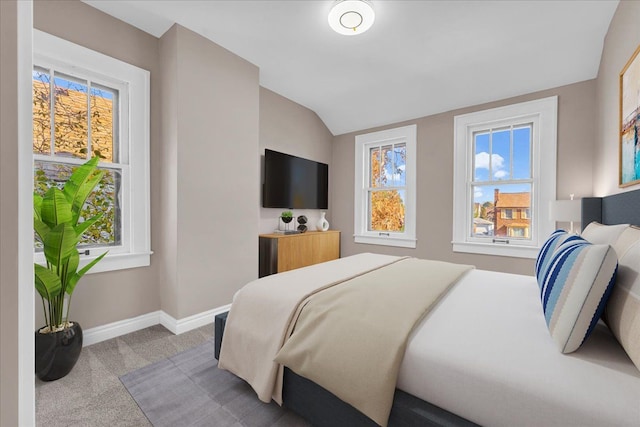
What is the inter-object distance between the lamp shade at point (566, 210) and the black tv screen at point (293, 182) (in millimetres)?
2893

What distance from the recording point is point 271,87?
3.61m

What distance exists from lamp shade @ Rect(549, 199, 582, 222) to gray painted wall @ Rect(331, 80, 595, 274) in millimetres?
538

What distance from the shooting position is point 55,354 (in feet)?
5.50

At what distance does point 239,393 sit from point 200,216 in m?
1.55

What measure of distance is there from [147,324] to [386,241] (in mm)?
3130

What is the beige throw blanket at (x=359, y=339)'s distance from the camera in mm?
1012

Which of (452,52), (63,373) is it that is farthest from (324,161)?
(63,373)

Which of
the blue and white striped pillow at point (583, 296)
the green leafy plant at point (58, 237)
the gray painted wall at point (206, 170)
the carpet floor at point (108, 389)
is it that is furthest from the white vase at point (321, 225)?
the blue and white striped pillow at point (583, 296)

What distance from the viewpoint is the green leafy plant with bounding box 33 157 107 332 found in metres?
1.63

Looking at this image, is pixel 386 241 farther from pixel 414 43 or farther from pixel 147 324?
pixel 147 324

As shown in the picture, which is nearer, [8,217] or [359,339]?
[8,217]

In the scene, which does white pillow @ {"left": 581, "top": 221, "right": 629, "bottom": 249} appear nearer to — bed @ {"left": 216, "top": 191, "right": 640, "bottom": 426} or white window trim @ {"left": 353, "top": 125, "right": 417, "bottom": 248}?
bed @ {"left": 216, "top": 191, "right": 640, "bottom": 426}

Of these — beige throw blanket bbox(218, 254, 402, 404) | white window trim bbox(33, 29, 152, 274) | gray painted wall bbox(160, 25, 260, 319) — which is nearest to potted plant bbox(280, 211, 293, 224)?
gray painted wall bbox(160, 25, 260, 319)

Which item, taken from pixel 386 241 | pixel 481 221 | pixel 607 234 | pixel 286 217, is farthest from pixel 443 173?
pixel 607 234
